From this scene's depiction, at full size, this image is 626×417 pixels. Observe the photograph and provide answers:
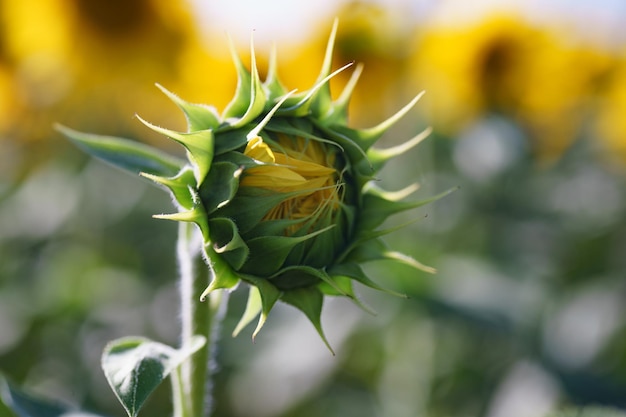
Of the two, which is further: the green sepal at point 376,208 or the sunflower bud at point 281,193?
the green sepal at point 376,208

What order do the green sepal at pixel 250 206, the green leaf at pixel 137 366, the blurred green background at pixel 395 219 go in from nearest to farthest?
1. the green leaf at pixel 137 366
2. the green sepal at pixel 250 206
3. the blurred green background at pixel 395 219

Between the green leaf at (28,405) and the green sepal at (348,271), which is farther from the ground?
the green sepal at (348,271)

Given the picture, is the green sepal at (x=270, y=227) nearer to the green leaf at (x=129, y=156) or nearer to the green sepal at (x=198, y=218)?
the green sepal at (x=198, y=218)

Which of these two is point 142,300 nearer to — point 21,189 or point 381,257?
point 21,189

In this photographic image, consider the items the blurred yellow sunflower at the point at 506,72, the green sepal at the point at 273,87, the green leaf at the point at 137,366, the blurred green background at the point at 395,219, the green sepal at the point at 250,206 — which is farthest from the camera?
the blurred yellow sunflower at the point at 506,72

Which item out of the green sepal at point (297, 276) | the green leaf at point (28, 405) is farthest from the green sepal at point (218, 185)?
the green leaf at point (28, 405)

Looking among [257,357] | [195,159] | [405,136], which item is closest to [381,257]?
[195,159]

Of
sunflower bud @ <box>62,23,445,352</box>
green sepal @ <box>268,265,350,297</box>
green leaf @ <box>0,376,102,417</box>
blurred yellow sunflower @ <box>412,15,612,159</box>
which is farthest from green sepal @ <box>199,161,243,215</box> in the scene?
blurred yellow sunflower @ <box>412,15,612,159</box>

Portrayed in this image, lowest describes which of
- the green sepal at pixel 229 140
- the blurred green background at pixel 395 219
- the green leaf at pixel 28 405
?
the blurred green background at pixel 395 219
